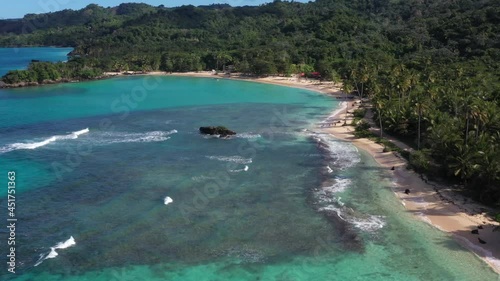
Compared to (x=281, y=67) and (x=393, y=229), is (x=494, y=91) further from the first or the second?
(x=281, y=67)

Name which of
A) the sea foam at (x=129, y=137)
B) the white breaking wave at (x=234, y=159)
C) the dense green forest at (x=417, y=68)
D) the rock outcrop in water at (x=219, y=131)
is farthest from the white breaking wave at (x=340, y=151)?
the sea foam at (x=129, y=137)

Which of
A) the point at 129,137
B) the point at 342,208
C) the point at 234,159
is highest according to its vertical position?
the point at 234,159

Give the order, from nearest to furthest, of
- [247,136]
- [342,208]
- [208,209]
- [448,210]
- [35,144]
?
[448,210]
[342,208]
[208,209]
[35,144]
[247,136]

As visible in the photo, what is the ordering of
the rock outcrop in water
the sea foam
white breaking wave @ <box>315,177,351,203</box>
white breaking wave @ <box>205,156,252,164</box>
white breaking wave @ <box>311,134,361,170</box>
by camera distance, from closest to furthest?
white breaking wave @ <box>315,177,351,203</box> < white breaking wave @ <box>311,134,361,170</box> < white breaking wave @ <box>205,156,252,164</box> < the sea foam < the rock outcrop in water

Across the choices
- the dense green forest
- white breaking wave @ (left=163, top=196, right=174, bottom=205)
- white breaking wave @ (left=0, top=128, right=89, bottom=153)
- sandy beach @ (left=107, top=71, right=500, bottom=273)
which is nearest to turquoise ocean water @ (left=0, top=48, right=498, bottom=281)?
white breaking wave @ (left=0, top=128, right=89, bottom=153)

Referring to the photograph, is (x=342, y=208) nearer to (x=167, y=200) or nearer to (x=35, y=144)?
(x=167, y=200)

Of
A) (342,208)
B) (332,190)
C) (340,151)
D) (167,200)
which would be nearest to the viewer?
(342,208)

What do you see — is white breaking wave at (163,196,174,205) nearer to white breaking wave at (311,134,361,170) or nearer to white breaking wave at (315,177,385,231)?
white breaking wave at (315,177,385,231)

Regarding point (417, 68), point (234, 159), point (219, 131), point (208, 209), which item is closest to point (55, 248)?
point (208, 209)

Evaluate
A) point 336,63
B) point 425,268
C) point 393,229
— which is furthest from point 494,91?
point 336,63
